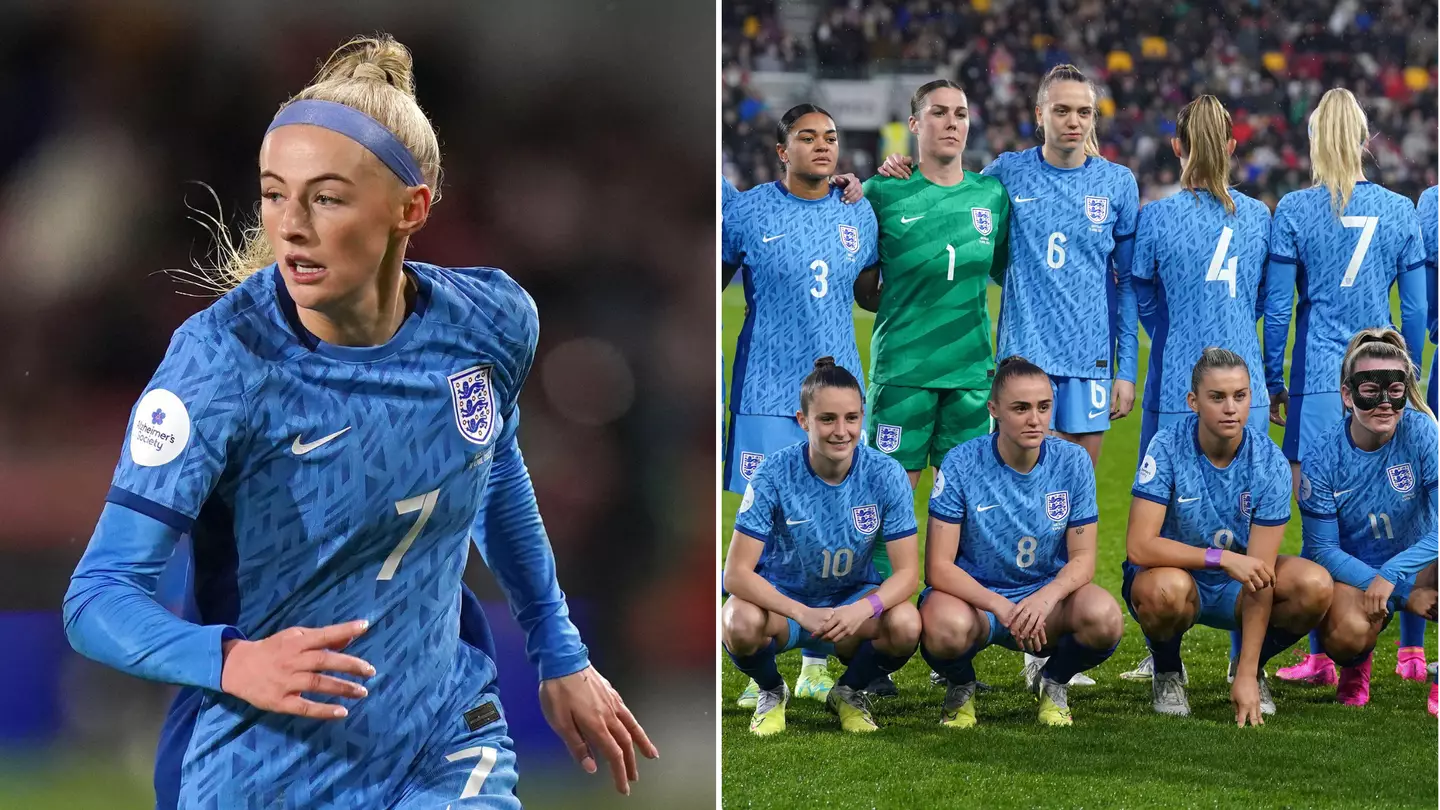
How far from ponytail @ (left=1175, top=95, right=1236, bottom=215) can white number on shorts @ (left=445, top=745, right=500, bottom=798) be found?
3.78m

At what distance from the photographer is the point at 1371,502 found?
4730 mm

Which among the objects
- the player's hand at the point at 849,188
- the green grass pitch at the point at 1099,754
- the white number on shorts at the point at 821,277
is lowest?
the green grass pitch at the point at 1099,754

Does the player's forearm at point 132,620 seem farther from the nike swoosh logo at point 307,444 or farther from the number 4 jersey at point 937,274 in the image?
the number 4 jersey at point 937,274

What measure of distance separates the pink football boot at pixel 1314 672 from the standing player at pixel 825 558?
1.51m

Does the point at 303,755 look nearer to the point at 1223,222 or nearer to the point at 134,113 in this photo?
the point at 134,113

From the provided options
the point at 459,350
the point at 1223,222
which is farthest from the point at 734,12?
the point at 459,350

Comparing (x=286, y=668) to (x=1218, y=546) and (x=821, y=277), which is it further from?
(x=1218, y=546)

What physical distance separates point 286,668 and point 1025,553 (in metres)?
3.20

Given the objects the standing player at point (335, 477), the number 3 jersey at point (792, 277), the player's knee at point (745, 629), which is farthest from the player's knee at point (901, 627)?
the standing player at point (335, 477)

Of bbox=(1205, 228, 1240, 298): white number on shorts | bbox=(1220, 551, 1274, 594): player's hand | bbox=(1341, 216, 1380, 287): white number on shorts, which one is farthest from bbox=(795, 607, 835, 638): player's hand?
bbox=(1341, 216, 1380, 287): white number on shorts

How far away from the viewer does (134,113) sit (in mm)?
3115

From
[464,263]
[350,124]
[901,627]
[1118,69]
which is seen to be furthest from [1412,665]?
[1118,69]

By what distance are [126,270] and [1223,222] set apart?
3606 millimetres

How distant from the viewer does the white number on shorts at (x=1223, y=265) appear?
5.11m
